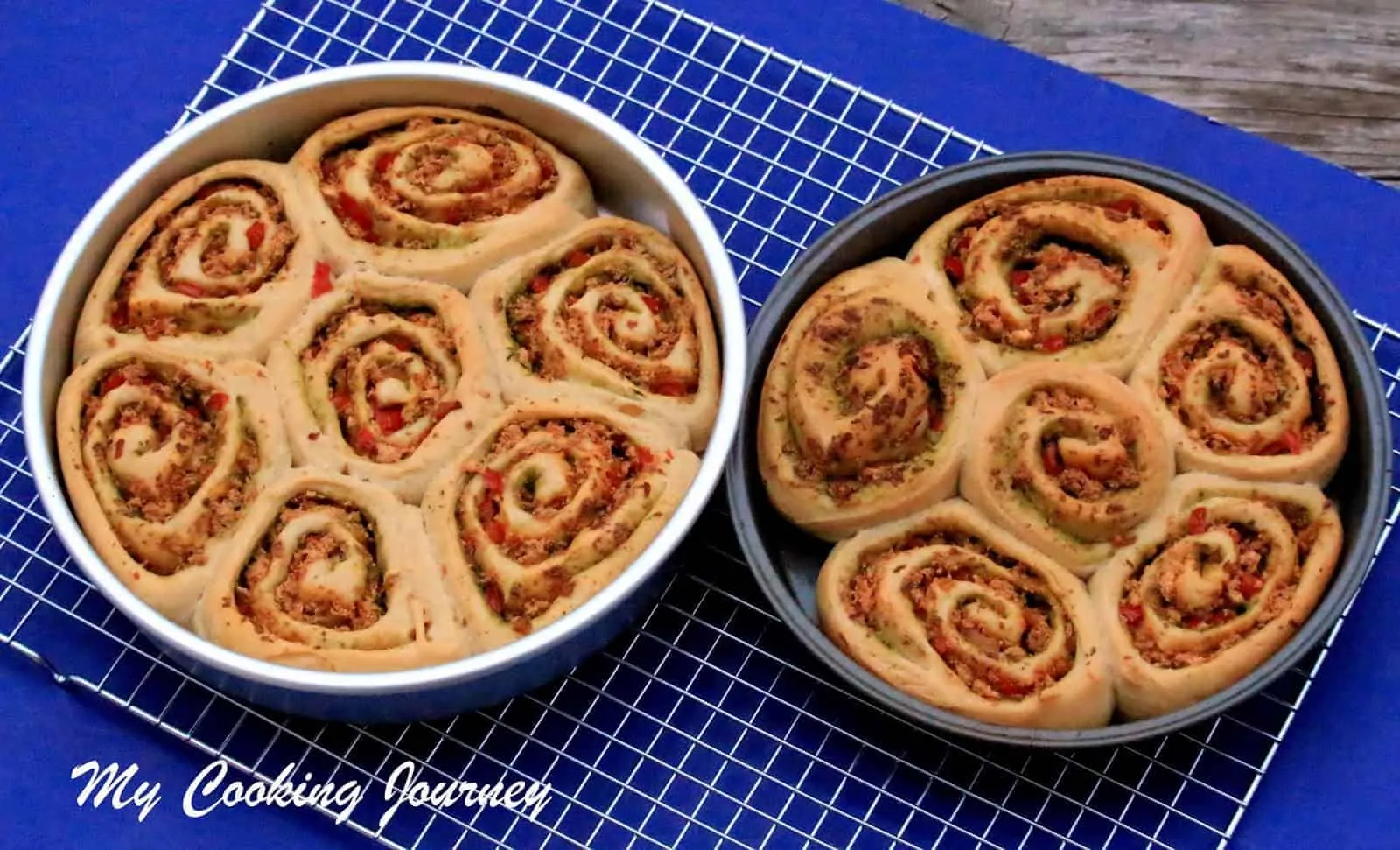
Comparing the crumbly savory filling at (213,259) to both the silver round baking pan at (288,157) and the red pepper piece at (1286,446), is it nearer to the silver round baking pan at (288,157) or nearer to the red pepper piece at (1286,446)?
the silver round baking pan at (288,157)

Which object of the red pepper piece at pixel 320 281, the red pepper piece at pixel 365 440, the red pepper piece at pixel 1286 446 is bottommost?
the red pepper piece at pixel 365 440

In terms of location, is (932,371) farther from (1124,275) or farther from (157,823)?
(157,823)

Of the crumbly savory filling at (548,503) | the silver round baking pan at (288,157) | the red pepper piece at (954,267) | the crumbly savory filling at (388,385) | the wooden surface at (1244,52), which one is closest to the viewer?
the silver round baking pan at (288,157)

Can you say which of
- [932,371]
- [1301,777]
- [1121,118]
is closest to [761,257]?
[932,371]

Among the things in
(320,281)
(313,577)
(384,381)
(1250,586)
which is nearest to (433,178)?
(320,281)

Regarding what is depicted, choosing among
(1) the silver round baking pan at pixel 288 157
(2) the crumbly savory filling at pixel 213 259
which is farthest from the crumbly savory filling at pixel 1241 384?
(2) the crumbly savory filling at pixel 213 259

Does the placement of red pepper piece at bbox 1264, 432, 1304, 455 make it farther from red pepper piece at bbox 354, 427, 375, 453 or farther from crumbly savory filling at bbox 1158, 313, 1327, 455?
red pepper piece at bbox 354, 427, 375, 453
